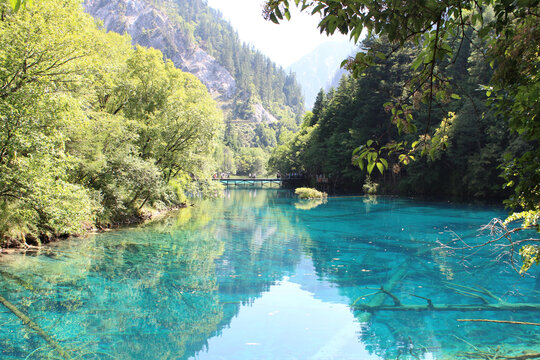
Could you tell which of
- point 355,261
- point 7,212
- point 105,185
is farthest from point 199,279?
point 105,185

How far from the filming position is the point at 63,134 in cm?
1395

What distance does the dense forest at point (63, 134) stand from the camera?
11.1 meters

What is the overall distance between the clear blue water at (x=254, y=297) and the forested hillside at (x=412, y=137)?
640cm

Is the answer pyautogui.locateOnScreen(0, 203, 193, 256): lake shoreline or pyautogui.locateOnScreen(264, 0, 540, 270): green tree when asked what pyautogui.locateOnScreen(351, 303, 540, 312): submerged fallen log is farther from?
pyautogui.locateOnScreen(0, 203, 193, 256): lake shoreline

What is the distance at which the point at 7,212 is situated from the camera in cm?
1250

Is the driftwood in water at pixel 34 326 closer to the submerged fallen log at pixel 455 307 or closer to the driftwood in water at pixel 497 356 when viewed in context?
the submerged fallen log at pixel 455 307

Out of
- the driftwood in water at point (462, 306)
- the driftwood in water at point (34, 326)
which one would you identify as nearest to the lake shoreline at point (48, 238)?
the driftwood in water at point (34, 326)

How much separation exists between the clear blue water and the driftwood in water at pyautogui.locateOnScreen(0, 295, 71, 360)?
0.33ft

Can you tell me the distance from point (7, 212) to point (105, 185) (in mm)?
6448

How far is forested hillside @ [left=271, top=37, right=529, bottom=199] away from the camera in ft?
104

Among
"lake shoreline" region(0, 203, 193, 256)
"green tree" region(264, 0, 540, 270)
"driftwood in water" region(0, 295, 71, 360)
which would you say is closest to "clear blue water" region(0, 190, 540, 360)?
"driftwood in water" region(0, 295, 71, 360)

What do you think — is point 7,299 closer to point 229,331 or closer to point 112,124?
point 229,331

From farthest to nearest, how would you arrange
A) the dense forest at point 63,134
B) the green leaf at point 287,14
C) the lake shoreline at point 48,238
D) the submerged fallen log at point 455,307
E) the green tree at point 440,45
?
the lake shoreline at point 48,238, the dense forest at point 63,134, the submerged fallen log at point 455,307, the green leaf at point 287,14, the green tree at point 440,45

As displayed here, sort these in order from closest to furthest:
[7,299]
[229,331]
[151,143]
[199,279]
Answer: [229,331] < [7,299] < [199,279] < [151,143]
